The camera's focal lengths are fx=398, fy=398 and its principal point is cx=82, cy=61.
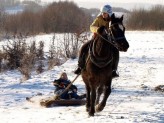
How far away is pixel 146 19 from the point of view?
41.8 m

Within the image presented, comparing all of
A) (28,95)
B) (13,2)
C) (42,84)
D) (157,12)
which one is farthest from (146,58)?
(13,2)

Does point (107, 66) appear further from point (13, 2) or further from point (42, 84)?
point (13, 2)

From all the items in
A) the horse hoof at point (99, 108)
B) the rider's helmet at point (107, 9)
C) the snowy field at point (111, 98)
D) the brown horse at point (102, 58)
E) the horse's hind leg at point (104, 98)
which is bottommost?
the snowy field at point (111, 98)

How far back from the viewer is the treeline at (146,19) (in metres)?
40.6

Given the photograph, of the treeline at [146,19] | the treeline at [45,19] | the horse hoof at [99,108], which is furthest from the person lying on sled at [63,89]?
the treeline at [146,19]

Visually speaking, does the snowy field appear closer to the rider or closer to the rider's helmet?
the rider

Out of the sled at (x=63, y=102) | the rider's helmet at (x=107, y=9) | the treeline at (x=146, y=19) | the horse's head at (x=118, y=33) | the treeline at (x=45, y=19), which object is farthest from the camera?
the treeline at (x=146, y=19)

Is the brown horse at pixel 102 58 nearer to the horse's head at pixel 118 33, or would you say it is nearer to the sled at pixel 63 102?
the horse's head at pixel 118 33

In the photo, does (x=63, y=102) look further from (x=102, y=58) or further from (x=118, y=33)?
(x=118, y=33)

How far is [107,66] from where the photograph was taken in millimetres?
8211

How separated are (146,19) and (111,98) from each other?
105ft

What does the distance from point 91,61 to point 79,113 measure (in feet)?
4.31

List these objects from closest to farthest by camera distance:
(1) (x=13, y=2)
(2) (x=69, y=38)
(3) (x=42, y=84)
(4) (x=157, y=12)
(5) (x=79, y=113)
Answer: (5) (x=79, y=113) < (3) (x=42, y=84) < (2) (x=69, y=38) < (4) (x=157, y=12) < (1) (x=13, y=2)

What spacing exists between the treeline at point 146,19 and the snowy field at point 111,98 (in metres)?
20.9
